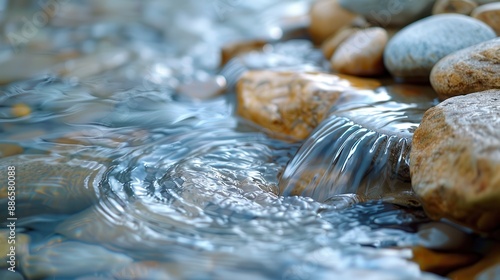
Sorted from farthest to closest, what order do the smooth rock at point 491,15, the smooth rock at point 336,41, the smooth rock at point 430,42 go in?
the smooth rock at point 336,41, the smooth rock at point 491,15, the smooth rock at point 430,42

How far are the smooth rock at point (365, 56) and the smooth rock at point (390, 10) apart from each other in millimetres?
496

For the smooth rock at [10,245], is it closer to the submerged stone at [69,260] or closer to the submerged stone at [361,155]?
the submerged stone at [69,260]

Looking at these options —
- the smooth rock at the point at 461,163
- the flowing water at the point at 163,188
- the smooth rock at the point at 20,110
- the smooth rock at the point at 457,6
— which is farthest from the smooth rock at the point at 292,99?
the smooth rock at the point at 20,110

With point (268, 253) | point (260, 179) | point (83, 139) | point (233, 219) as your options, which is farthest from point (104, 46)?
point (268, 253)

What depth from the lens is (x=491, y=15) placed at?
4.30m

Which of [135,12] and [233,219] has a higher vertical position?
[135,12]

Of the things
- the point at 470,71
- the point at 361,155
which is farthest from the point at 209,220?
the point at 470,71

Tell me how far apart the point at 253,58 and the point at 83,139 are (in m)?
2.28

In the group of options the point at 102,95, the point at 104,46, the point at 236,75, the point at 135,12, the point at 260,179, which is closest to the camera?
the point at 260,179

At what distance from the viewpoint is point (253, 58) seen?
5.61m

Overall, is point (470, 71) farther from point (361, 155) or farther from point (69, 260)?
point (69, 260)

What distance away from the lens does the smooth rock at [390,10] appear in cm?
496

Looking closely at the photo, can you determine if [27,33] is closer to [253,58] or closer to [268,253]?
[253,58]

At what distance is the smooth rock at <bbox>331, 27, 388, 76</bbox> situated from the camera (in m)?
4.51
